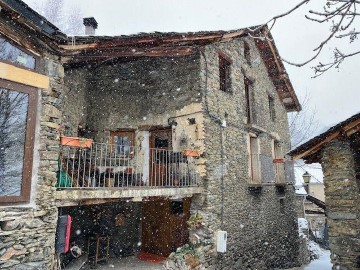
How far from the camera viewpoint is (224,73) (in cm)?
976

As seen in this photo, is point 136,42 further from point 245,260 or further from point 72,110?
point 245,260

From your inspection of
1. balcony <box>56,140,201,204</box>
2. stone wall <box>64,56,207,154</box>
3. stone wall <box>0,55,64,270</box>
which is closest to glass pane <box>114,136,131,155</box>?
balcony <box>56,140,201,204</box>

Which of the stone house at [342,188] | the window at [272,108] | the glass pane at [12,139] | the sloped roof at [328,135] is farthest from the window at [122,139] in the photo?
the window at [272,108]

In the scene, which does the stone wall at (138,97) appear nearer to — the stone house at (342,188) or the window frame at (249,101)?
the stone house at (342,188)

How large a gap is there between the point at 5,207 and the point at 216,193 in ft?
17.0

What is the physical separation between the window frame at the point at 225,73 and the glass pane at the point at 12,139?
20.9 feet

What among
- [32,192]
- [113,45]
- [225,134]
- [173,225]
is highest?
[113,45]

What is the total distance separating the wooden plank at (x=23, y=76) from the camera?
4207 millimetres

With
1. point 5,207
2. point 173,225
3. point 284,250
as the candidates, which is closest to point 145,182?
point 173,225

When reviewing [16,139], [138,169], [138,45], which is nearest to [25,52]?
[16,139]

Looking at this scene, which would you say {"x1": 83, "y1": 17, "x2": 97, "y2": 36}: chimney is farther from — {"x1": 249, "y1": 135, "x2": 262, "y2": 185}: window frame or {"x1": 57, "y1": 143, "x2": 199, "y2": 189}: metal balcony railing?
{"x1": 249, "y1": 135, "x2": 262, "y2": 185}: window frame

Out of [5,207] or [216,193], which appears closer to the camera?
[5,207]

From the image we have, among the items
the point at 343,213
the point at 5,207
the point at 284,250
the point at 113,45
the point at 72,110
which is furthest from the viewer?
the point at 284,250

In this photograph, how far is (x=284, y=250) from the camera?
11500 millimetres
